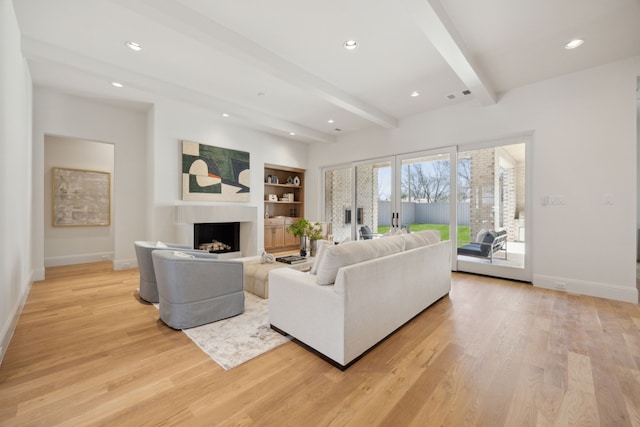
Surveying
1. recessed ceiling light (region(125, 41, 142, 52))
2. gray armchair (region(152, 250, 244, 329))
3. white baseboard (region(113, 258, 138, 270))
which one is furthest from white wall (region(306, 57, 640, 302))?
white baseboard (region(113, 258, 138, 270))

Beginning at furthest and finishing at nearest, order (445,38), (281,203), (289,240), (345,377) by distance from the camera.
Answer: (281,203) < (289,240) < (445,38) < (345,377)

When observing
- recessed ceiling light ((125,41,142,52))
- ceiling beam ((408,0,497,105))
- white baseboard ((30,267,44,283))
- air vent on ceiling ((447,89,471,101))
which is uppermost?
air vent on ceiling ((447,89,471,101))

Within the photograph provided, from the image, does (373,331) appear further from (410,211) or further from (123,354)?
(410,211)

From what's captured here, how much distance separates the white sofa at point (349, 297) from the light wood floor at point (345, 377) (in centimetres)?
15

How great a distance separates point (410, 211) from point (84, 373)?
524 centimetres

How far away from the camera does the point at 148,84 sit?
390 cm

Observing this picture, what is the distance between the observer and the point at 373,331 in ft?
7.09

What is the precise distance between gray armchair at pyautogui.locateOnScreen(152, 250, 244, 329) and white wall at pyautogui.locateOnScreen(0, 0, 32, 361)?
1148 mm

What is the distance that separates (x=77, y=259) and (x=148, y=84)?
158 inches

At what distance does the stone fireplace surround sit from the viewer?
197 inches

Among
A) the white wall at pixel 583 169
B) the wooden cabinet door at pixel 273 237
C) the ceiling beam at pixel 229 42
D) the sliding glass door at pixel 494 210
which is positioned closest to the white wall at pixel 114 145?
the wooden cabinet door at pixel 273 237

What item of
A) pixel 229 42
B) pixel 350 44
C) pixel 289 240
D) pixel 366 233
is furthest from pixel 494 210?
pixel 289 240

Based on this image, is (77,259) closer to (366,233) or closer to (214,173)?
(214,173)

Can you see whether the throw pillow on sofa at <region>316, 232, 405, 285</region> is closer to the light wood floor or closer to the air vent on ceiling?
the light wood floor
